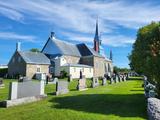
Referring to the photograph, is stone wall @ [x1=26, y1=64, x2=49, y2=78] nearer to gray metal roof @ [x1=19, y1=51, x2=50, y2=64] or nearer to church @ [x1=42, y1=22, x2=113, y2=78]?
gray metal roof @ [x1=19, y1=51, x2=50, y2=64]

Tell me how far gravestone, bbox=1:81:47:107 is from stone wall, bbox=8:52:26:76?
36748 millimetres

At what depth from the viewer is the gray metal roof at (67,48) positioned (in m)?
66.1

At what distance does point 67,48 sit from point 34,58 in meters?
14.6

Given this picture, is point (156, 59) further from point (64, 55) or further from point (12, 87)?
point (64, 55)

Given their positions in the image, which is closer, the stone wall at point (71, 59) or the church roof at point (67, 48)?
the stone wall at point (71, 59)

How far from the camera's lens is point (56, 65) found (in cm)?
6150

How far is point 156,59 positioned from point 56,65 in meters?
47.5

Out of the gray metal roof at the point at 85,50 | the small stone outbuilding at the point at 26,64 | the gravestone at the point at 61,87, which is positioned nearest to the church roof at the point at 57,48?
the gray metal roof at the point at 85,50

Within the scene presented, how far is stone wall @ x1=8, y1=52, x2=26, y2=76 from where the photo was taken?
5417 centimetres

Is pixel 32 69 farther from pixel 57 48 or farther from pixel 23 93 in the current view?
pixel 23 93

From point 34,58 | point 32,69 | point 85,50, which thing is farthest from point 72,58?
point 32,69

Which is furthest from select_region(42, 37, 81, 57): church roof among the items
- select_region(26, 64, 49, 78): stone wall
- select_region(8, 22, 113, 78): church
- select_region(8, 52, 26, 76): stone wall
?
select_region(8, 52, 26, 76): stone wall

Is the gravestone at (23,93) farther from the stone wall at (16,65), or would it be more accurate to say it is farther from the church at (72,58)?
the church at (72,58)

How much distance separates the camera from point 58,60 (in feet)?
203
